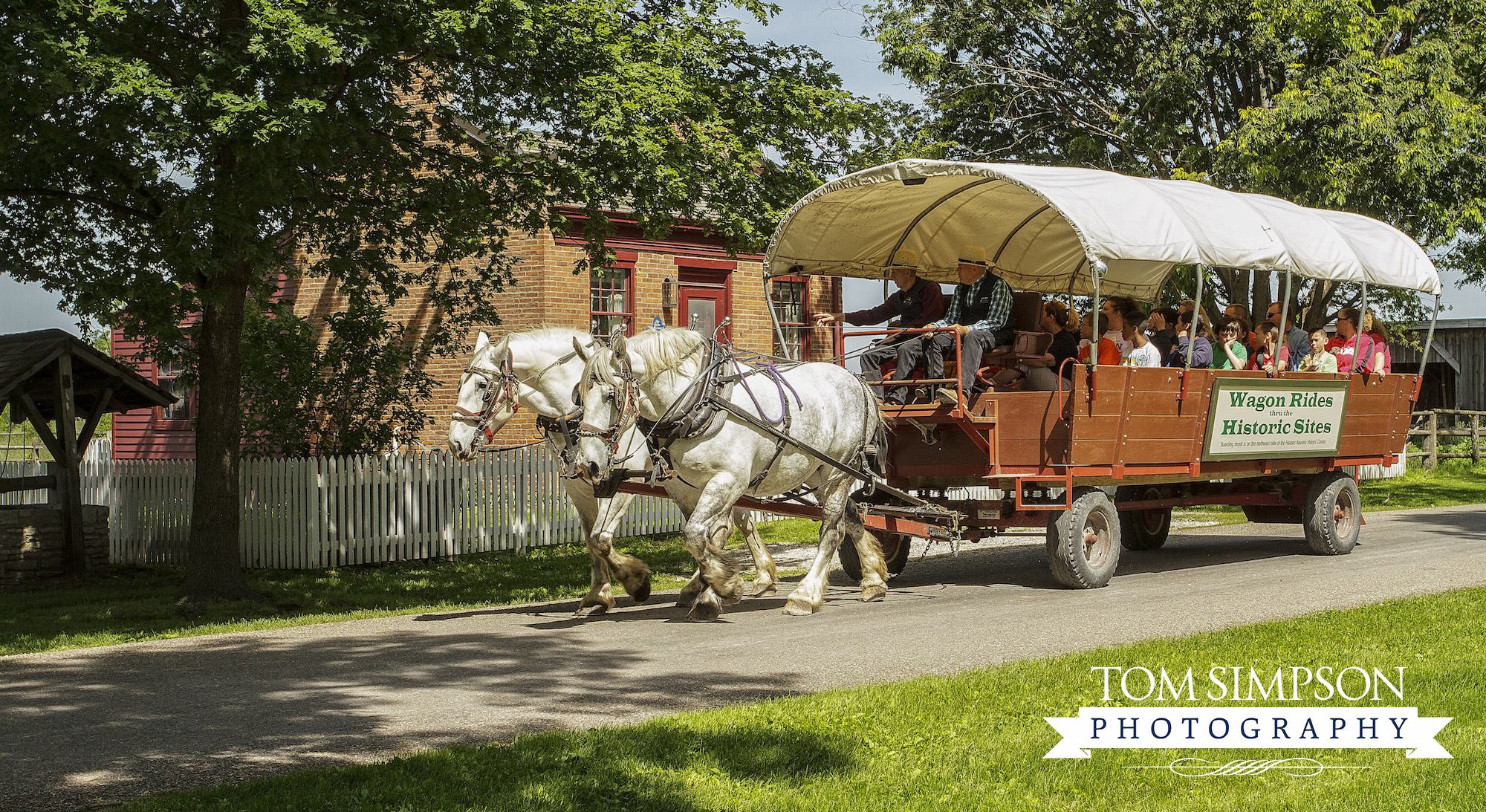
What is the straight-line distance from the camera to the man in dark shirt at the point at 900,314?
38.6 feet

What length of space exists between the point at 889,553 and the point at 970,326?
2.46m

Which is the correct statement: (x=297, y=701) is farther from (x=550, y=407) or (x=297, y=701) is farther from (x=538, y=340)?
(x=538, y=340)

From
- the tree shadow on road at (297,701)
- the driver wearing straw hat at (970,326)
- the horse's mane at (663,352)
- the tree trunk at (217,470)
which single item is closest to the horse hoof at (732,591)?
the tree shadow on road at (297,701)

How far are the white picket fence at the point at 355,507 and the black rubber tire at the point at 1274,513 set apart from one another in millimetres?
8001

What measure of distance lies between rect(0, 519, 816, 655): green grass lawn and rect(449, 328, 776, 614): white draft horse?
178cm

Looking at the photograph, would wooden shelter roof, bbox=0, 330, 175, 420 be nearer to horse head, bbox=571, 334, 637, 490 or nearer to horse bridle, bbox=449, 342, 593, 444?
horse bridle, bbox=449, 342, 593, 444

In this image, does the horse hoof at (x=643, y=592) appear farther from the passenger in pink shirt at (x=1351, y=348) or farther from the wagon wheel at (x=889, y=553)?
the passenger in pink shirt at (x=1351, y=348)

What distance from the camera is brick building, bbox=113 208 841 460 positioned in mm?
21328

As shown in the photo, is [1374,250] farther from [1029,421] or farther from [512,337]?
[512,337]

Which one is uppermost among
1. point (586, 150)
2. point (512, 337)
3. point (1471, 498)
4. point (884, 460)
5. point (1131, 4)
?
point (1131, 4)

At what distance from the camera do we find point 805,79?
15.3m

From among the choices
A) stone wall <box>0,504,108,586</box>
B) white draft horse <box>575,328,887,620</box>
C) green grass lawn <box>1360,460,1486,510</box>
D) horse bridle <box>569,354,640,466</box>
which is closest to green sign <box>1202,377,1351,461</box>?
white draft horse <box>575,328,887,620</box>

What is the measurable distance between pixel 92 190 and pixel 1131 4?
59.5ft

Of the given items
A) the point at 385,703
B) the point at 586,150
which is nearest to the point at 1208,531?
the point at 586,150
